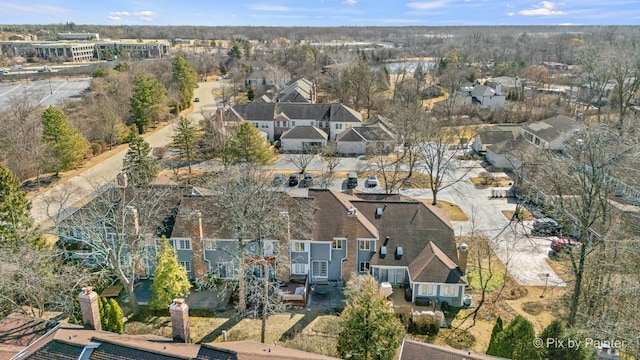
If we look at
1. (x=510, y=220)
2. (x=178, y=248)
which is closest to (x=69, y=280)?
(x=178, y=248)

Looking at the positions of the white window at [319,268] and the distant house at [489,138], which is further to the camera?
the distant house at [489,138]

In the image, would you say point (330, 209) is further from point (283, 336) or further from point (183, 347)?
point (183, 347)

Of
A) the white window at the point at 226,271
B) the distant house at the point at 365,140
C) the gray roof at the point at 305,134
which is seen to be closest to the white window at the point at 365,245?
the white window at the point at 226,271

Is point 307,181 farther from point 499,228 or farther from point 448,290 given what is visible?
point 448,290

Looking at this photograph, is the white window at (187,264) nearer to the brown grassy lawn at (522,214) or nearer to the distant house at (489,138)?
the brown grassy lawn at (522,214)

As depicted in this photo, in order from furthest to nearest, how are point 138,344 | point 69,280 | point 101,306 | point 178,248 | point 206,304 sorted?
point 178,248
point 206,304
point 69,280
point 101,306
point 138,344

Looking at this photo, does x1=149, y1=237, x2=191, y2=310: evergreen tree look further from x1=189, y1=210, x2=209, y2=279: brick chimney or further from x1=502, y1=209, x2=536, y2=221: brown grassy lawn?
x1=502, y1=209, x2=536, y2=221: brown grassy lawn
